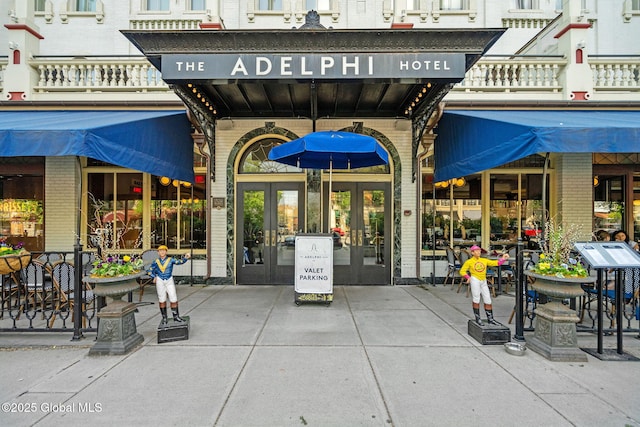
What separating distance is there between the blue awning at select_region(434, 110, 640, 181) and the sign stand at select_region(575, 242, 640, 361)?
65.1 inches

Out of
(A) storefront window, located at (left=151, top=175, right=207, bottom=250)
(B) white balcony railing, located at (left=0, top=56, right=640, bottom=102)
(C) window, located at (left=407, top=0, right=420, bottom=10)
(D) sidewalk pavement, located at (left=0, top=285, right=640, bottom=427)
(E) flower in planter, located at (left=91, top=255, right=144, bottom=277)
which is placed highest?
(C) window, located at (left=407, top=0, right=420, bottom=10)

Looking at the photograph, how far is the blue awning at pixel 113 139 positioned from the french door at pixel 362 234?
3952mm

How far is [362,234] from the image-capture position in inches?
353

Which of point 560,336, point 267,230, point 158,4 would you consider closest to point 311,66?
point 267,230

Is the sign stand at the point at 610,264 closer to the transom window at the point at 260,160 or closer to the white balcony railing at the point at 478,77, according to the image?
the white balcony railing at the point at 478,77

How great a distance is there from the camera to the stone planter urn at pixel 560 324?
4.27 m

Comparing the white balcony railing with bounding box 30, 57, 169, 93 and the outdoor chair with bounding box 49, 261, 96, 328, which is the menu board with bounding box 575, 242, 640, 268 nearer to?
the outdoor chair with bounding box 49, 261, 96, 328

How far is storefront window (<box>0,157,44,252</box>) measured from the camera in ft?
28.6

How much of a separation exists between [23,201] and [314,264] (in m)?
8.18

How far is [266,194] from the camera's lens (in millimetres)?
8984

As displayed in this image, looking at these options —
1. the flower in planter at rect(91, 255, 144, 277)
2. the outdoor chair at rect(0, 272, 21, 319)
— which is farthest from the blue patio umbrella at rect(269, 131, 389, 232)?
the outdoor chair at rect(0, 272, 21, 319)

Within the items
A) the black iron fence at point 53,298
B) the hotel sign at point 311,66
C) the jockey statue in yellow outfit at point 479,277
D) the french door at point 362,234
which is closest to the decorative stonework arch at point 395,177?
the french door at point 362,234

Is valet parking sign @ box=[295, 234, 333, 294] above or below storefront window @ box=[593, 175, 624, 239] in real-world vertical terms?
below

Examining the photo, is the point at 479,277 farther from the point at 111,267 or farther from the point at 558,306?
the point at 111,267
